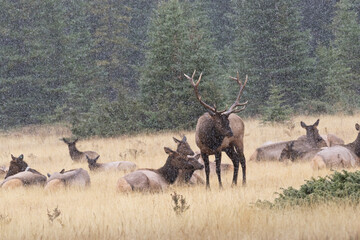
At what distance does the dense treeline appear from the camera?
1022 inches

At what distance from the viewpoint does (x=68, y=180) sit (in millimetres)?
12148

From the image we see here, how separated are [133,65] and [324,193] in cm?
3074

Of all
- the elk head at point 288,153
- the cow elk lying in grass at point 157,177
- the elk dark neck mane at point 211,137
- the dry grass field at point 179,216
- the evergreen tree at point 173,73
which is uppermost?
the evergreen tree at point 173,73

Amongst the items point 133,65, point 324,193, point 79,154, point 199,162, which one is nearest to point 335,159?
point 199,162

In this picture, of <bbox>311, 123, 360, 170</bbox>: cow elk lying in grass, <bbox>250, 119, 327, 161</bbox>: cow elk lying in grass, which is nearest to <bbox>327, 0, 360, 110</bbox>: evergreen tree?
<bbox>250, 119, 327, 161</bbox>: cow elk lying in grass

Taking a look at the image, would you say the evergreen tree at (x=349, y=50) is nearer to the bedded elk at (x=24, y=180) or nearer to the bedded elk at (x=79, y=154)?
the bedded elk at (x=79, y=154)

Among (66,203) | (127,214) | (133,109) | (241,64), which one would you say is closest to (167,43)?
(133,109)

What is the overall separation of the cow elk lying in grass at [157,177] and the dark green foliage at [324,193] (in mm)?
3220

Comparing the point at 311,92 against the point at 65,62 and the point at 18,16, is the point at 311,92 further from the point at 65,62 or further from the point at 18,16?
the point at 18,16

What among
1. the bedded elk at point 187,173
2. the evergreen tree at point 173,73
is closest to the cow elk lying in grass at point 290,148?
the bedded elk at point 187,173

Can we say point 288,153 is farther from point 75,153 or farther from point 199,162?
point 75,153

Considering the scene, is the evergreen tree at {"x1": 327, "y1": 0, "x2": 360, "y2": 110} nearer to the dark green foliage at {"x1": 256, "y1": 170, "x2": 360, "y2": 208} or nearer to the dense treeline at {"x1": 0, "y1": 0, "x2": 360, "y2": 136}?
the dense treeline at {"x1": 0, "y1": 0, "x2": 360, "y2": 136}

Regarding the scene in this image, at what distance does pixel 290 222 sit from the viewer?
6734 millimetres

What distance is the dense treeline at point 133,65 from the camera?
26.0m
